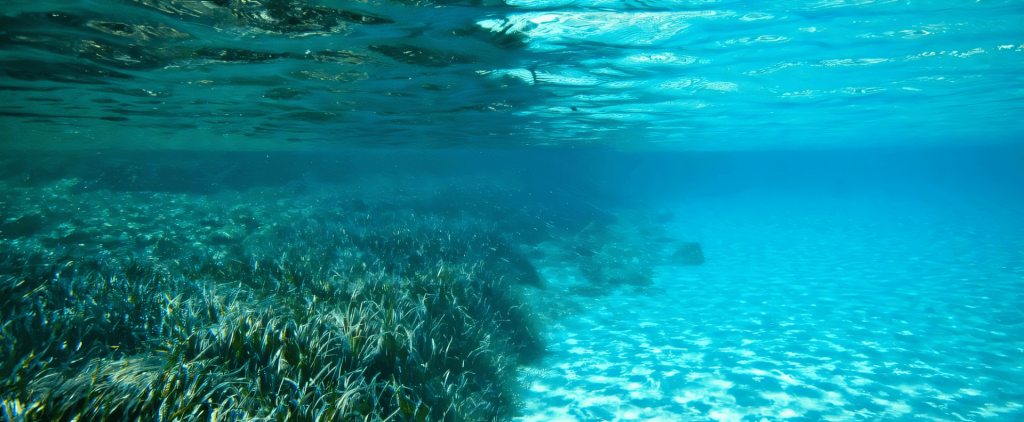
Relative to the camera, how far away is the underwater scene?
16.0 ft

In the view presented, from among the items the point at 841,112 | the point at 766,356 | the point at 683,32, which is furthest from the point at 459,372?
the point at 841,112

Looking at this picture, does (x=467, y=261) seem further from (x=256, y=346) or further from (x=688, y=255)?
(x=688, y=255)

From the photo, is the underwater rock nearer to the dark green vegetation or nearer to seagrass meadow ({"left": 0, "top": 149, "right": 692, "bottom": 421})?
seagrass meadow ({"left": 0, "top": 149, "right": 692, "bottom": 421})

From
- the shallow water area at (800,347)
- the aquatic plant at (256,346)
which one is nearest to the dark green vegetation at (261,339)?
the aquatic plant at (256,346)

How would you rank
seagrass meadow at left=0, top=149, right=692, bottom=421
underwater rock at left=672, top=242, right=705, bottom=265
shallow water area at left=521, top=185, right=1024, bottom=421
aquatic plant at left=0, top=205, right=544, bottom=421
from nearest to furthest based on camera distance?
aquatic plant at left=0, top=205, right=544, bottom=421 < seagrass meadow at left=0, top=149, right=692, bottom=421 < shallow water area at left=521, top=185, right=1024, bottom=421 < underwater rock at left=672, top=242, right=705, bottom=265

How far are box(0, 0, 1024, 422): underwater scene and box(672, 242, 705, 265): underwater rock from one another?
5.8 inches

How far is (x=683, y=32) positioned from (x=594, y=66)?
8.29 ft

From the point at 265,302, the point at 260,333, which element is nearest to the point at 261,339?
the point at 260,333

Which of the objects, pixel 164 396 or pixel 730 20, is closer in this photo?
pixel 164 396

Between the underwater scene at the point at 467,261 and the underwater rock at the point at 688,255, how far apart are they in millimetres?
148

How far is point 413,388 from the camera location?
5219 millimetres

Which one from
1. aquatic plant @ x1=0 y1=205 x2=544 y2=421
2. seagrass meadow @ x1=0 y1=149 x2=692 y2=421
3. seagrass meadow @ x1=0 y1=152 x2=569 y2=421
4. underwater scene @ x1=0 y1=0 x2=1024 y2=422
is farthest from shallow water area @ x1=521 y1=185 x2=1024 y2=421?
seagrass meadow @ x1=0 y1=152 x2=569 y2=421

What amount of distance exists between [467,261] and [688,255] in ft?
43.1

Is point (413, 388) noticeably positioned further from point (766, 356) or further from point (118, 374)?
point (766, 356)
